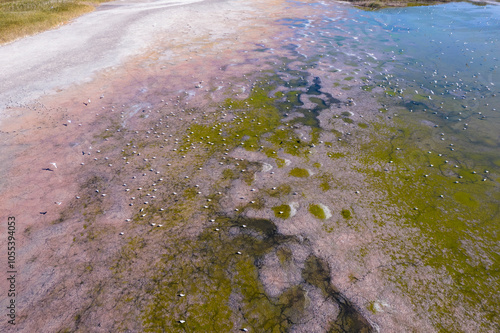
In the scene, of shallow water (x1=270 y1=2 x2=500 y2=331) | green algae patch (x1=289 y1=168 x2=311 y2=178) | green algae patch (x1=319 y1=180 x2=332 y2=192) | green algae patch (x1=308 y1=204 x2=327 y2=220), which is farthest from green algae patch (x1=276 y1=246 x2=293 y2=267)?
green algae patch (x1=289 y1=168 x2=311 y2=178)

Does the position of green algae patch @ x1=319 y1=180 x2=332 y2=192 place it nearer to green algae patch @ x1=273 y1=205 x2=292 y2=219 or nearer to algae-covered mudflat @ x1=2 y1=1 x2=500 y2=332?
algae-covered mudflat @ x1=2 y1=1 x2=500 y2=332

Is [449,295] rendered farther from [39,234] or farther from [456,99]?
[456,99]

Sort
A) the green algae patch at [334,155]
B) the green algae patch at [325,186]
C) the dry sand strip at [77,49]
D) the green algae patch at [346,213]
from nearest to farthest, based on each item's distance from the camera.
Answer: the green algae patch at [346,213] → the green algae patch at [325,186] → the green algae patch at [334,155] → the dry sand strip at [77,49]

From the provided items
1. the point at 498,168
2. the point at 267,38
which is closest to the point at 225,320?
the point at 498,168

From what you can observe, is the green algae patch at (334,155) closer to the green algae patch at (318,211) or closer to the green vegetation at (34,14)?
the green algae patch at (318,211)

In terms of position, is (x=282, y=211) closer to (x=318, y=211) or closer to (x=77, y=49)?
(x=318, y=211)

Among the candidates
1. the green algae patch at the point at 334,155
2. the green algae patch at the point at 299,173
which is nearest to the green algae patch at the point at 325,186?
the green algae patch at the point at 299,173
